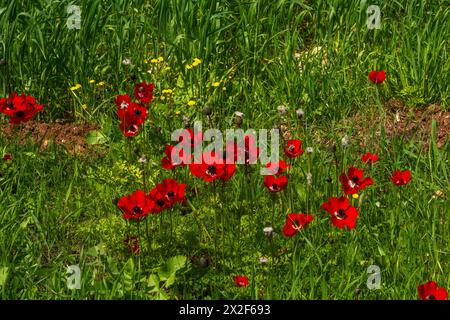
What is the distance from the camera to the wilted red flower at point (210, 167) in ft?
10.4

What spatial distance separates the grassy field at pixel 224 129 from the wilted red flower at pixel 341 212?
5.6 inches

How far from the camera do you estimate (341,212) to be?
3.12 m

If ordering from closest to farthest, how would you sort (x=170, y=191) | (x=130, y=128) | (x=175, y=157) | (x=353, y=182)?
(x=170, y=191) < (x=353, y=182) < (x=175, y=157) < (x=130, y=128)

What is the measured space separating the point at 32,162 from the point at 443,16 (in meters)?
2.21

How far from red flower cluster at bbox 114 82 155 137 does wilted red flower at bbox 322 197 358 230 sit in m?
0.94

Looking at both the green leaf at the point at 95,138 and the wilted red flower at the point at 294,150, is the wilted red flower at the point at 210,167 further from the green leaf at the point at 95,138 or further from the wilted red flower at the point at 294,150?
the green leaf at the point at 95,138

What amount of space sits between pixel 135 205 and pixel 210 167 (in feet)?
0.95

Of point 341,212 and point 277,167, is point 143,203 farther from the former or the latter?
point 341,212

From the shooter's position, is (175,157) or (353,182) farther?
(175,157)

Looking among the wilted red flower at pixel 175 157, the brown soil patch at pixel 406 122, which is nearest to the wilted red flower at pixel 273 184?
the wilted red flower at pixel 175 157

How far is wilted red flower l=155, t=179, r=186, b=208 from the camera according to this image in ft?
10.3

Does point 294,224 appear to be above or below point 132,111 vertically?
below

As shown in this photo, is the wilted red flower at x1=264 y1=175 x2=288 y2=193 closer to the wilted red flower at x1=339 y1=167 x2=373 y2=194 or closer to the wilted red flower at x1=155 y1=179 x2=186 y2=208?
the wilted red flower at x1=339 y1=167 x2=373 y2=194

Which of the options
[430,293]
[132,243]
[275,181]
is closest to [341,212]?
[275,181]
